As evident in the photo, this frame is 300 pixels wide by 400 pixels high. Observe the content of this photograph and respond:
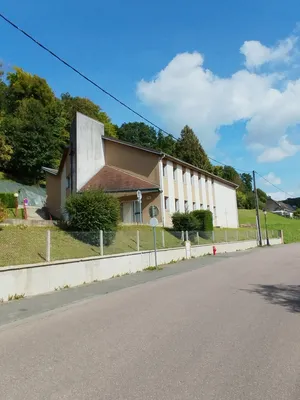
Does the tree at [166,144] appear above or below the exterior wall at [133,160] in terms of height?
above

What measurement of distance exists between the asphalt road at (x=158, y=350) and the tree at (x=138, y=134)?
72130 mm

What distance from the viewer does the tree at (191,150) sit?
221 ft

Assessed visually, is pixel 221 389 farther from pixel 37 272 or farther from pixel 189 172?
pixel 189 172

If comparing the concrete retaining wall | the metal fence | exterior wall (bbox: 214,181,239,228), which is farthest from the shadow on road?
exterior wall (bbox: 214,181,239,228)

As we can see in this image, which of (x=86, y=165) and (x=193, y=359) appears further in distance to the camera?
(x=86, y=165)

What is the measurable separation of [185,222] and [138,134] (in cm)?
5686

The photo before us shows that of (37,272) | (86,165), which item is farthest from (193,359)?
(86,165)

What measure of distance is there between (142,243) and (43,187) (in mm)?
34675

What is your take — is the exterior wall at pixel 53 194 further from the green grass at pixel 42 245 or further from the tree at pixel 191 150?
the tree at pixel 191 150

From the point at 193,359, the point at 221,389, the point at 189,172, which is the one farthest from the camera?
the point at 189,172

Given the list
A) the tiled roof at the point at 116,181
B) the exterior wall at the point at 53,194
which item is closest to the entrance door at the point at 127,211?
the tiled roof at the point at 116,181

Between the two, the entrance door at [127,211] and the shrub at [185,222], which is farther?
the entrance door at [127,211]

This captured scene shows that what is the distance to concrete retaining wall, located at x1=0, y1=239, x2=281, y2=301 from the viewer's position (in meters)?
10.0

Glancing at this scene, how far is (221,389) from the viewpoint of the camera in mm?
3840
